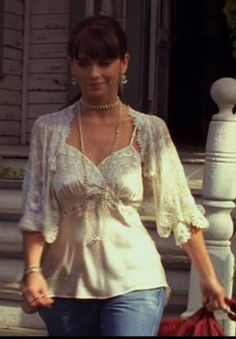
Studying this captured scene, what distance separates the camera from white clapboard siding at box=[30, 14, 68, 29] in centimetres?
857

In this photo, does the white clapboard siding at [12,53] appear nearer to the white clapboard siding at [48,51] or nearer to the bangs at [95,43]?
the white clapboard siding at [48,51]

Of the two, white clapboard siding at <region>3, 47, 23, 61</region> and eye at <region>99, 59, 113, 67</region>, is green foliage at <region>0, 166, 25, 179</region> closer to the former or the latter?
white clapboard siding at <region>3, 47, 23, 61</region>

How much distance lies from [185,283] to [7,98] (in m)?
4.18

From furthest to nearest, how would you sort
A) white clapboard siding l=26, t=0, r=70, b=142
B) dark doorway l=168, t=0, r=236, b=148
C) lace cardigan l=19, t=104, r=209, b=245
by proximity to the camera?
dark doorway l=168, t=0, r=236, b=148 → white clapboard siding l=26, t=0, r=70, b=142 → lace cardigan l=19, t=104, r=209, b=245

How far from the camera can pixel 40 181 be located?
98.0 inches

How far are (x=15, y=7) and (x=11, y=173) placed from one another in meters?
2.63

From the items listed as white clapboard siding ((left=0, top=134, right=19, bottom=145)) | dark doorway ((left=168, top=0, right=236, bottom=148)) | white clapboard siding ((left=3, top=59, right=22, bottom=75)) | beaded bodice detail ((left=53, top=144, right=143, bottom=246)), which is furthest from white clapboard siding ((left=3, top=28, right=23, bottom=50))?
beaded bodice detail ((left=53, top=144, right=143, bottom=246))

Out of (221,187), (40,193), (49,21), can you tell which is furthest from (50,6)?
(40,193)

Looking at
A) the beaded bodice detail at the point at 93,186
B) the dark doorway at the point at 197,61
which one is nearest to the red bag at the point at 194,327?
the beaded bodice detail at the point at 93,186

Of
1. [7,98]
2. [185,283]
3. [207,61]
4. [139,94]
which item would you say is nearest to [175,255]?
[185,283]

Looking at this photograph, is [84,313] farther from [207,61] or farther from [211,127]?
[207,61]

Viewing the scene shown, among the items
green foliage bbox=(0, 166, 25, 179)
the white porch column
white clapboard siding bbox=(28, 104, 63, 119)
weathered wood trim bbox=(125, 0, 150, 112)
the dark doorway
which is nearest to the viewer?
the white porch column

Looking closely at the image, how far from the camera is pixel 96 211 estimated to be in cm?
242

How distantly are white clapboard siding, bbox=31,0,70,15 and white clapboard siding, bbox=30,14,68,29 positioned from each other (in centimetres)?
4
